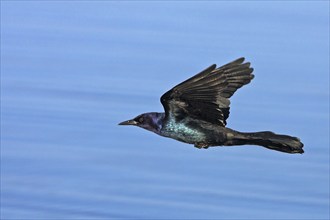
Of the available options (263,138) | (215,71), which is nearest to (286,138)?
(263,138)

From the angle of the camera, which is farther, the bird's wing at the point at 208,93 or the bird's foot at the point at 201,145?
the bird's wing at the point at 208,93

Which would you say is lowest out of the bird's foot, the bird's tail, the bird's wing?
the bird's foot

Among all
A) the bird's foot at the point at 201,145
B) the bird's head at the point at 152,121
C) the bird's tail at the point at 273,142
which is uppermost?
the bird's head at the point at 152,121

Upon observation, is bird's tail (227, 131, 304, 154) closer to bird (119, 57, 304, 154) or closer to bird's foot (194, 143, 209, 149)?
bird (119, 57, 304, 154)

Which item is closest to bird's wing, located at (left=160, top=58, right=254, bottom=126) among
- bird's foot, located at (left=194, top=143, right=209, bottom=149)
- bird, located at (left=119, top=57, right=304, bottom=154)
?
bird, located at (left=119, top=57, right=304, bottom=154)

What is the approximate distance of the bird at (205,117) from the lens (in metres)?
6.25

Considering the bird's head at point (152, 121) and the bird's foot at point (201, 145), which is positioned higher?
the bird's head at point (152, 121)

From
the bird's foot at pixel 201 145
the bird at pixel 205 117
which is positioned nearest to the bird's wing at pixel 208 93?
the bird at pixel 205 117

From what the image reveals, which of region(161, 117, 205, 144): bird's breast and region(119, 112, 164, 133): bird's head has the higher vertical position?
region(119, 112, 164, 133): bird's head

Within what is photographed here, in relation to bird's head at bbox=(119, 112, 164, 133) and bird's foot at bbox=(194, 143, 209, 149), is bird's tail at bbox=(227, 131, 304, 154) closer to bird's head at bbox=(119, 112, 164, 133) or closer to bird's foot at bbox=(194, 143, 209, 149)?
bird's foot at bbox=(194, 143, 209, 149)

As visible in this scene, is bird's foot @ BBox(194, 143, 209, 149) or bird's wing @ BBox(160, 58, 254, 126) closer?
bird's foot @ BBox(194, 143, 209, 149)

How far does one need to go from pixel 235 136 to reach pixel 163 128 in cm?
39

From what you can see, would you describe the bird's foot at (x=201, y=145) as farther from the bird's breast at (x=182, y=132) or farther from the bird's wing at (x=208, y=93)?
the bird's wing at (x=208, y=93)

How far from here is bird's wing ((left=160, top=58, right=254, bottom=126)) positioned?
20.7 ft
